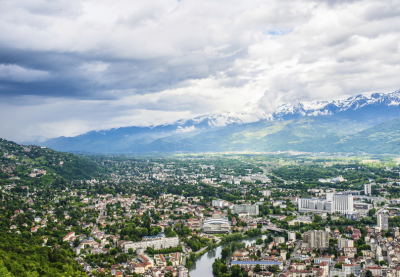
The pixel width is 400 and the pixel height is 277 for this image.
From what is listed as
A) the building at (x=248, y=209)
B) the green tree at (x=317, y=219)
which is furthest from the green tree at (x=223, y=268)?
the building at (x=248, y=209)

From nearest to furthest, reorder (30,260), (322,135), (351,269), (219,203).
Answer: (30,260), (351,269), (219,203), (322,135)

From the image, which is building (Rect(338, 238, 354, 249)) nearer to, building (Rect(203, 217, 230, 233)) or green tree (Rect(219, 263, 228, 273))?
green tree (Rect(219, 263, 228, 273))

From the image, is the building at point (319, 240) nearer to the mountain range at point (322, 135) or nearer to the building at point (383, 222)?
the building at point (383, 222)

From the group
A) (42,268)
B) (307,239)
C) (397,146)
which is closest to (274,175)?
(307,239)

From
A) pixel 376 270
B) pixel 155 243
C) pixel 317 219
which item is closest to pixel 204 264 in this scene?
pixel 155 243

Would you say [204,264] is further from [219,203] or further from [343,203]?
[343,203]
